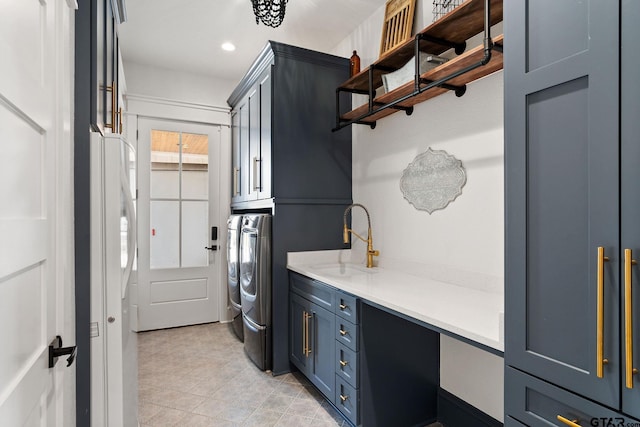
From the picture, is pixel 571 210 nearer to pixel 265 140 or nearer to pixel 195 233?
pixel 265 140

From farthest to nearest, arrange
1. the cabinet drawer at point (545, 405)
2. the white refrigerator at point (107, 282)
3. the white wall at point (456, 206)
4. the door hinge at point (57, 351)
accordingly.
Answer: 1. the white wall at point (456, 206)
2. the white refrigerator at point (107, 282)
3. the door hinge at point (57, 351)
4. the cabinet drawer at point (545, 405)

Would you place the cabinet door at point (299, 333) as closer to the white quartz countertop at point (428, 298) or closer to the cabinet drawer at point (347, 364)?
the white quartz countertop at point (428, 298)

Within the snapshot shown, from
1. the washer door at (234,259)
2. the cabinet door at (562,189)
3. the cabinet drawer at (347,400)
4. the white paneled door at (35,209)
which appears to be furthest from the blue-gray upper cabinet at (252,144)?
the cabinet door at (562,189)

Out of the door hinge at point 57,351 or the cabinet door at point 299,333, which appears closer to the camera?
the door hinge at point 57,351

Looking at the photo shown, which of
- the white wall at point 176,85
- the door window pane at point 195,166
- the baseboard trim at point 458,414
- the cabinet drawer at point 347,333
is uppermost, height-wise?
the white wall at point 176,85

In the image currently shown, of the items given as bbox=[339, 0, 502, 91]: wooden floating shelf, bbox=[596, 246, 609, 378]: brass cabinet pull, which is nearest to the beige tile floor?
bbox=[596, 246, 609, 378]: brass cabinet pull

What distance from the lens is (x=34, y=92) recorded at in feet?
3.08


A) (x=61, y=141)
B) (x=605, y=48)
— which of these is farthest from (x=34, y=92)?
(x=605, y=48)

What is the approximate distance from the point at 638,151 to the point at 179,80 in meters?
4.09

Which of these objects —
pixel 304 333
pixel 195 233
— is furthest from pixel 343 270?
pixel 195 233

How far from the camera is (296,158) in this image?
9.34 feet

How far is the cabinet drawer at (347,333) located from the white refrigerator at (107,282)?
110cm

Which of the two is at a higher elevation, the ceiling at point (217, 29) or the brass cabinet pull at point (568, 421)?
the ceiling at point (217, 29)

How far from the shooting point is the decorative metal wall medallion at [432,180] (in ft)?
6.80
